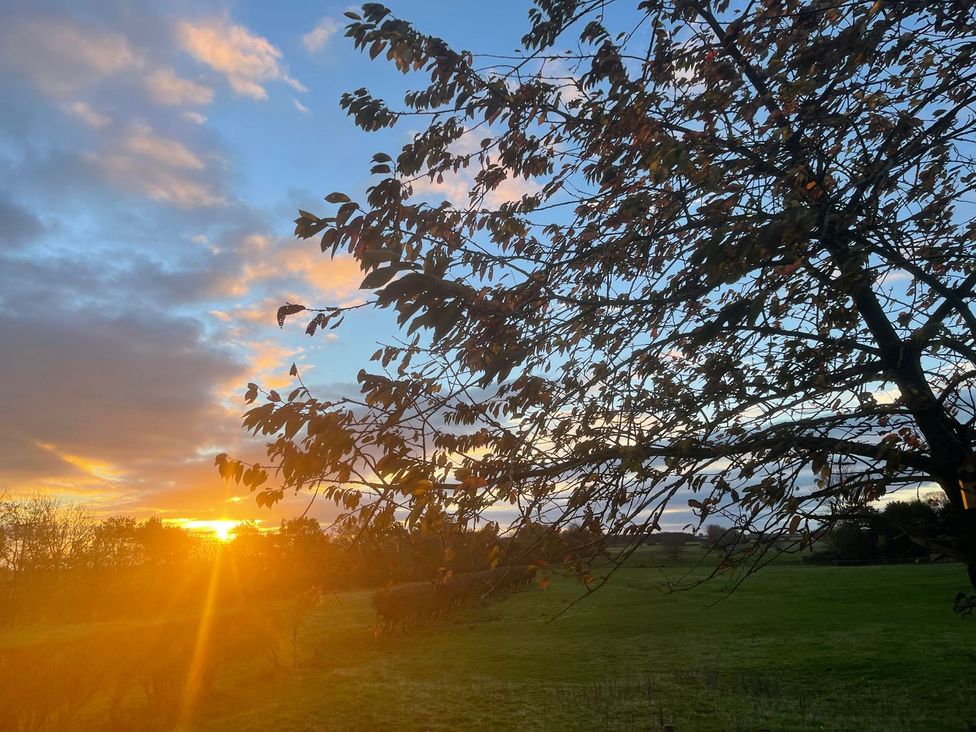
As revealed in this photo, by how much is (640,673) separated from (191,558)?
3432cm

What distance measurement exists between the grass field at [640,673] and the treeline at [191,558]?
7.91ft

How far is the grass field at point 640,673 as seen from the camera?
1494cm

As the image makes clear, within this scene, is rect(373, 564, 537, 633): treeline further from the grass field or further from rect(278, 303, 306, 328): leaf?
rect(278, 303, 306, 328): leaf

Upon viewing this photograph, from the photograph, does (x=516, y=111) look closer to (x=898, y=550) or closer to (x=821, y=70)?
(x=821, y=70)

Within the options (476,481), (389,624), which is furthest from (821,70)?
(389,624)

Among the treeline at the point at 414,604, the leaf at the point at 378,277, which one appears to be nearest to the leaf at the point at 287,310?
the leaf at the point at 378,277

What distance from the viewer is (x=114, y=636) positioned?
1614 cm

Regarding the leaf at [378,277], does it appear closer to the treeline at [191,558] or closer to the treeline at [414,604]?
the treeline at [191,558]

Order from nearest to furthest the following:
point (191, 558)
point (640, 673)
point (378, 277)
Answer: point (378, 277), point (640, 673), point (191, 558)

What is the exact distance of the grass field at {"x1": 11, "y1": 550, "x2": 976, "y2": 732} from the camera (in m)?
14.9

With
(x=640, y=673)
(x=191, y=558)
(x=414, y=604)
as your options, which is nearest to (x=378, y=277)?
(x=640, y=673)

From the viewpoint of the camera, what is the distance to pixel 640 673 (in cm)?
1975

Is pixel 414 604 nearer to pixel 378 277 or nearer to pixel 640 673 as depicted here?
pixel 640 673

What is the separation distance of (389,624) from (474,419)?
30723 mm
